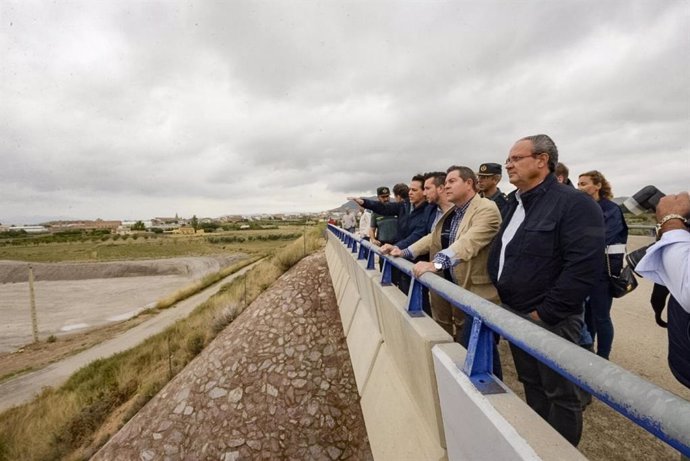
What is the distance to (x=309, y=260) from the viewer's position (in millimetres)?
11531

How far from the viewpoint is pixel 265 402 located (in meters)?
5.62

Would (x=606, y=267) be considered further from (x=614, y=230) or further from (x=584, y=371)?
(x=584, y=371)

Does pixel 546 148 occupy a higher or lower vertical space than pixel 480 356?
higher

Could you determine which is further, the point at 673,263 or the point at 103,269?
the point at 103,269

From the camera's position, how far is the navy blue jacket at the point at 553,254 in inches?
86.1

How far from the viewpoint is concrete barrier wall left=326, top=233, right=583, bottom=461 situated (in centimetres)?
123

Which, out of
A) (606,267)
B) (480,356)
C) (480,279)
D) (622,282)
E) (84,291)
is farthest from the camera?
(84,291)

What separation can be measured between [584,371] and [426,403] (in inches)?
50.5

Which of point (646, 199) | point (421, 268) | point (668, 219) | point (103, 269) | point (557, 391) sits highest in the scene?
point (646, 199)

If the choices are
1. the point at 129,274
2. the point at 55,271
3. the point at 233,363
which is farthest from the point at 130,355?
the point at 55,271

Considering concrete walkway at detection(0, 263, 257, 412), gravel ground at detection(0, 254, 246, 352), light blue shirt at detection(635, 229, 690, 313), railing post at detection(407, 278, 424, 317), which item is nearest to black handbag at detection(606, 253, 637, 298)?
light blue shirt at detection(635, 229, 690, 313)

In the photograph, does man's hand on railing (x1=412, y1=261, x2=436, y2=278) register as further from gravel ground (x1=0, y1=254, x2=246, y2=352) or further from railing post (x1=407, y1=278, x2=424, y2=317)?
gravel ground (x1=0, y1=254, x2=246, y2=352)

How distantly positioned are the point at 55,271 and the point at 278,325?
202ft

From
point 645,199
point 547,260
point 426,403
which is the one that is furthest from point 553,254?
point 426,403
